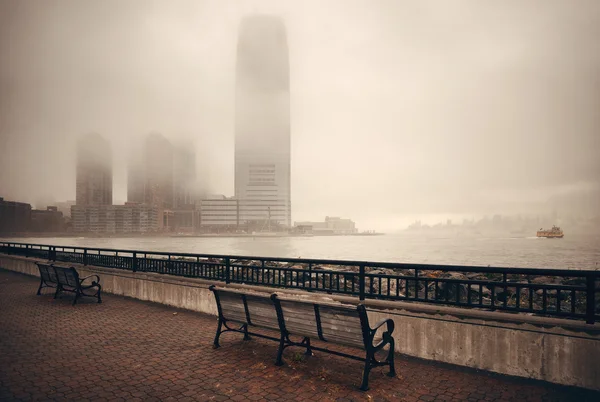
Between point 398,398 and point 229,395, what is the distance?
6.95 ft

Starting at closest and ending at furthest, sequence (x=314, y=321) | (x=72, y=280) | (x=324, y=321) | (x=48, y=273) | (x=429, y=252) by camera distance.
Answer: (x=324, y=321) → (x=314, y=321) → (x=72, y=280) → (x=48, y=273) → (x=429, y=252)

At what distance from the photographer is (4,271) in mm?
17016

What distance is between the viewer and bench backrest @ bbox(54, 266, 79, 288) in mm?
8969

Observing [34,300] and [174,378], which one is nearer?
[174,378]

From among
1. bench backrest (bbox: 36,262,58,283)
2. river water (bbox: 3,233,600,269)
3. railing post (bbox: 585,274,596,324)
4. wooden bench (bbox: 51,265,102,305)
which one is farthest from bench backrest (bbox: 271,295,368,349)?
river water (bbox: 3,233,600,269)

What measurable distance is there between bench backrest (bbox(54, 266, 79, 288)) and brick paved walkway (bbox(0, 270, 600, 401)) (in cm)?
201

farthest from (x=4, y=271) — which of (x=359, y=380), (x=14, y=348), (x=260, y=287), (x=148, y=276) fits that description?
(x=359, y=380)

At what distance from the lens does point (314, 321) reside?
472 cm

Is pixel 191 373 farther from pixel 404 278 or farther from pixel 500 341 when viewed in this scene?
pixel 500 341

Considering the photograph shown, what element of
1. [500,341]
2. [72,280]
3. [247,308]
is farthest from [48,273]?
[500,341]

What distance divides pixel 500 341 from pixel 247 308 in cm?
386

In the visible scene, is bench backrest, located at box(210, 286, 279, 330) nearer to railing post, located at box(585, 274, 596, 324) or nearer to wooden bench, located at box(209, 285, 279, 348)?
wooden bench, located at box(209, 285, 279, 348)

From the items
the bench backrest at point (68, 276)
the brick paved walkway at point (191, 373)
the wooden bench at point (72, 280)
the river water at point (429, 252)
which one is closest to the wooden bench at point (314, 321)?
the brick paved walkway at point (191, 373)

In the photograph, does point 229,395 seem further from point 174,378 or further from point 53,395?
point 53,395
